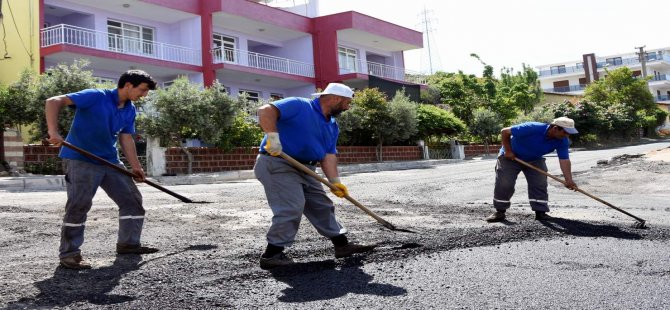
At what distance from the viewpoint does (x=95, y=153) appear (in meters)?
5.04

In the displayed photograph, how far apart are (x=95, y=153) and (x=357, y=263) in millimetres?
2251

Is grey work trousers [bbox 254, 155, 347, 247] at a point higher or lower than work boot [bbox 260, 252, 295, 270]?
higher

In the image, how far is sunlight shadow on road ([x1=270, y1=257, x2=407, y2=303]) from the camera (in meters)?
4.11

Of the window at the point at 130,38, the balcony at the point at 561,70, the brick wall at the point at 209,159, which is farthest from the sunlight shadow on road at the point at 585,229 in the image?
the balcony at the point at 561,70

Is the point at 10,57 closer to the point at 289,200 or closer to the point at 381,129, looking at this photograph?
the point at 381,129

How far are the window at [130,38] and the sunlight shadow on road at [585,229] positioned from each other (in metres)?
18.5

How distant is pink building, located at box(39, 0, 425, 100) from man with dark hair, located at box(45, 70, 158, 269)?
16.5 m

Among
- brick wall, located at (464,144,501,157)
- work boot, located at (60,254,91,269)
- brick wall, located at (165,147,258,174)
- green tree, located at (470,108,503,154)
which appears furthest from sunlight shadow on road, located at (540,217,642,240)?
green tree, located at (470,108,503,154)

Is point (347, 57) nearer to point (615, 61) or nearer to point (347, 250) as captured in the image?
point (347, 250)

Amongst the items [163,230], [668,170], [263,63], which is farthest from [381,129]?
[163,230]

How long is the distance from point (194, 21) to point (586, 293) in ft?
76.5

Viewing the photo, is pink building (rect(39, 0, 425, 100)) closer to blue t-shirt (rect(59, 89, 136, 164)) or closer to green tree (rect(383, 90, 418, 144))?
green tree (rect(383, 90, 418, 144))

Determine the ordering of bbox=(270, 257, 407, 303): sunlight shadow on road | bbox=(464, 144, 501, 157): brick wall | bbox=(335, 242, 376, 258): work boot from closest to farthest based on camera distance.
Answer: bbox=(270, 257, 407, 303): sunlight shadow on road < bbox=(335, 242, 376, 258): work boot < bbox=(464, 144, 501, 157): brick wall

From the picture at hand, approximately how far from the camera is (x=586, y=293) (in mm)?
4113
